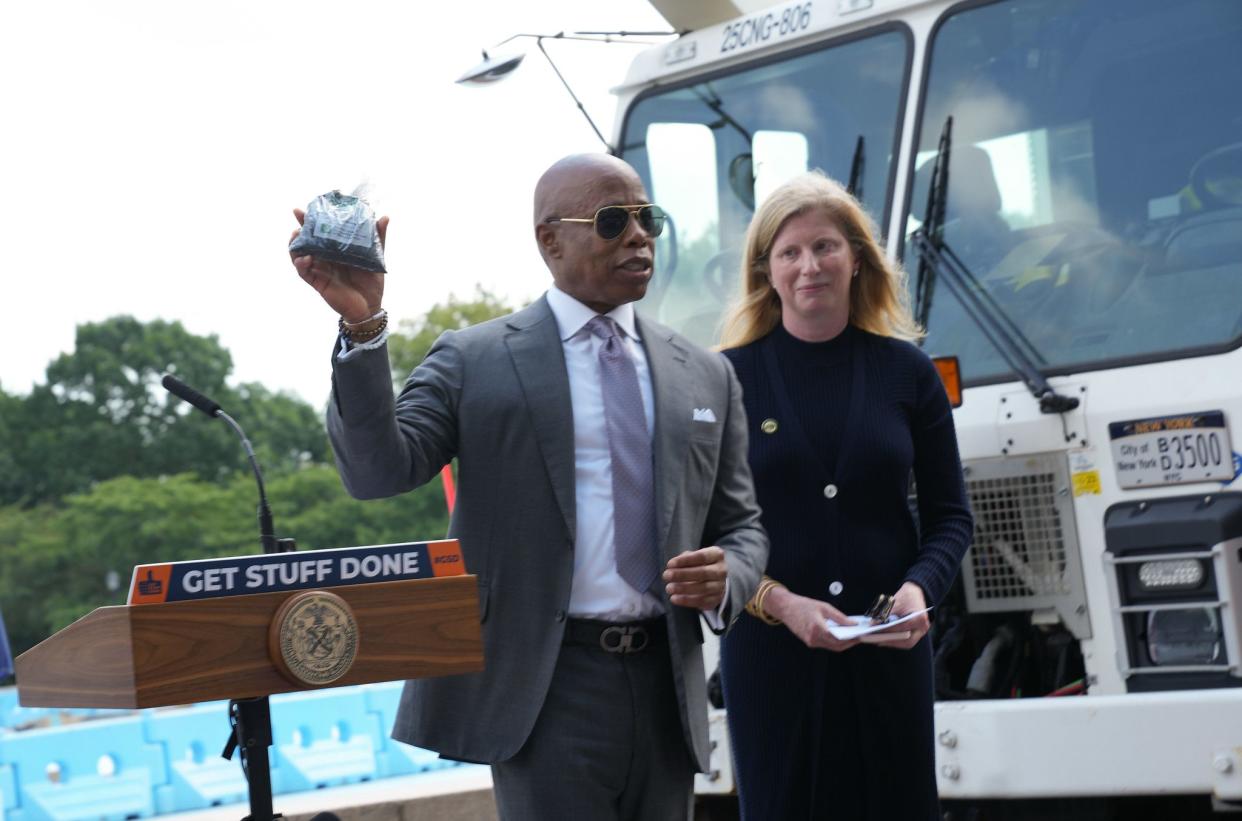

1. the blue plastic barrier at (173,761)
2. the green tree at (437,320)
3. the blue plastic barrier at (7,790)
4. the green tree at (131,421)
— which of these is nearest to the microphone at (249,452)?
the blue plastic barrier at (173,761)

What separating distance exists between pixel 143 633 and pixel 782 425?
1.79m

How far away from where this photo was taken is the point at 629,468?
2938 mm

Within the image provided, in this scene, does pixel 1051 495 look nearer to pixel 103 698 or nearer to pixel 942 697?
pixel 942 697

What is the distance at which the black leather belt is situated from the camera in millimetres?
2838

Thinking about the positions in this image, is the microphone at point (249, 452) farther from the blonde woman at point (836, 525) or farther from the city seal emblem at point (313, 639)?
the city seal emblem at point (313, 639)

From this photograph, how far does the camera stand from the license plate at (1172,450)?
4.56 m

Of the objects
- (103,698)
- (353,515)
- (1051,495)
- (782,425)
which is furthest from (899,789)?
(353,515)

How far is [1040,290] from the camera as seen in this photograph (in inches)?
204

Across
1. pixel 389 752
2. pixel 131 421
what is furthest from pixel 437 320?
pixel 389 752

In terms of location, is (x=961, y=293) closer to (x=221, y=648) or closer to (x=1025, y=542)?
(x=1025, y=542)

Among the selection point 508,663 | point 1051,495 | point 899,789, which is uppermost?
point 1051,495

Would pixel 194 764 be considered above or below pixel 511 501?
below

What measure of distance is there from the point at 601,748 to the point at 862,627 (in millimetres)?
906

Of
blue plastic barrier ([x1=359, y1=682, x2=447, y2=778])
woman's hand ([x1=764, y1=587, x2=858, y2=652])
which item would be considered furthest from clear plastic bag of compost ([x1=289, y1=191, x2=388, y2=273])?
blue plastic barrier ([x1=359, y1=682, x2=447, y2=778])
